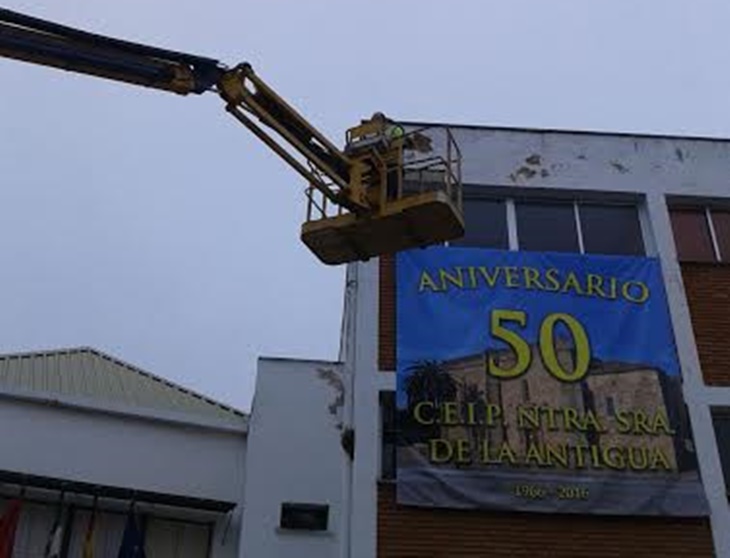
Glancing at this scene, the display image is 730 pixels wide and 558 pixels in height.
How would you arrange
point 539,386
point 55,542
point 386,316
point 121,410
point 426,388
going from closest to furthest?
1. point 426,388
2. point 539,386
3. point 386,316
4. point 55,542
5. point 121,410

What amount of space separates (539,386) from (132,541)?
327 inches

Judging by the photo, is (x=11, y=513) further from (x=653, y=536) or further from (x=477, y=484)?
(x=653, y=536)

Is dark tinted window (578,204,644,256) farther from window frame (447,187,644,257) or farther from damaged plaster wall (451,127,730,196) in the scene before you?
damaged plaster wall (451,127,730,196)

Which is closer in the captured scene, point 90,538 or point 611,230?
point 611,230

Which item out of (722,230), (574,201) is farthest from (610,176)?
(722,230)

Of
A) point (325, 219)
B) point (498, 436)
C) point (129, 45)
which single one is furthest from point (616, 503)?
point (129, 45)

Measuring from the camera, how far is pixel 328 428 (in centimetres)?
1927

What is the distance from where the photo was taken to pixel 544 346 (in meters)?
14.1

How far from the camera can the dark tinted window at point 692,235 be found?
15477 millimetres

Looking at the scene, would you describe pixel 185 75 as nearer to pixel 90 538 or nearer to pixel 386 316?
pixel 386 316

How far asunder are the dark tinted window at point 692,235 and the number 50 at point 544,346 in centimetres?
239

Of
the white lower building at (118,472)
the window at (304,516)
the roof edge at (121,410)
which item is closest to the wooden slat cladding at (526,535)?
the window at (304,516)

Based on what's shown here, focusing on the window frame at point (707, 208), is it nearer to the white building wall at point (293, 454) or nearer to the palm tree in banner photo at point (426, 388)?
the palm tree in banner photo at point (426, 388)

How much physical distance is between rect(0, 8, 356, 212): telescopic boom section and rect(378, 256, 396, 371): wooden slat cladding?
2.56m
